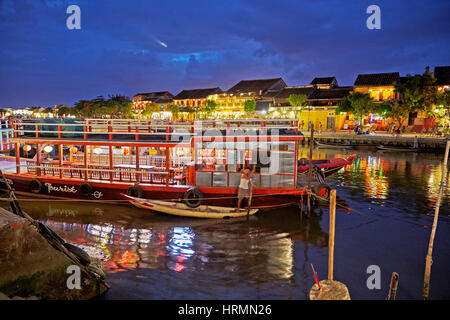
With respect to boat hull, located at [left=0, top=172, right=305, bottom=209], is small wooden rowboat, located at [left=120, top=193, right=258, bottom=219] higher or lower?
lower

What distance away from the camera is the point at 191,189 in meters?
11.9

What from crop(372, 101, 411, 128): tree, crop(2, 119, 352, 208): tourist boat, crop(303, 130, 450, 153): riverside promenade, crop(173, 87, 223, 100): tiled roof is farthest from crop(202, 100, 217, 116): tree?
crop(2, 119, 352, 208): tourist boat

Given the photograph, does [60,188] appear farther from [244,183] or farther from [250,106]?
[250,106]

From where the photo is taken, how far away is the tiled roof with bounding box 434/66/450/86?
41300 millimetres

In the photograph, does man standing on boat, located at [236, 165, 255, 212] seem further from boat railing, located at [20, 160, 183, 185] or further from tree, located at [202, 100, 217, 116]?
tree, located at [202, 100, 217, 116]

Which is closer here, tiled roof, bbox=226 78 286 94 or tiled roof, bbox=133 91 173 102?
tiled roof, bbox=226 78 286 94

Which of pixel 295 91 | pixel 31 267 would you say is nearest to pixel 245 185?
pixel 31 267

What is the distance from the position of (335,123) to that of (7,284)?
47972 mm

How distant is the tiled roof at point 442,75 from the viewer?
41300mm

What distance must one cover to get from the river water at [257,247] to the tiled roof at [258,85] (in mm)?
47805

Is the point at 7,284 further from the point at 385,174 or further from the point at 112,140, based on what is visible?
the point at 385,174

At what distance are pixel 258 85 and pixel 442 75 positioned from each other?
30.9 m

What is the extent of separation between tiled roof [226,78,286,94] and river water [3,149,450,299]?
4781cm
